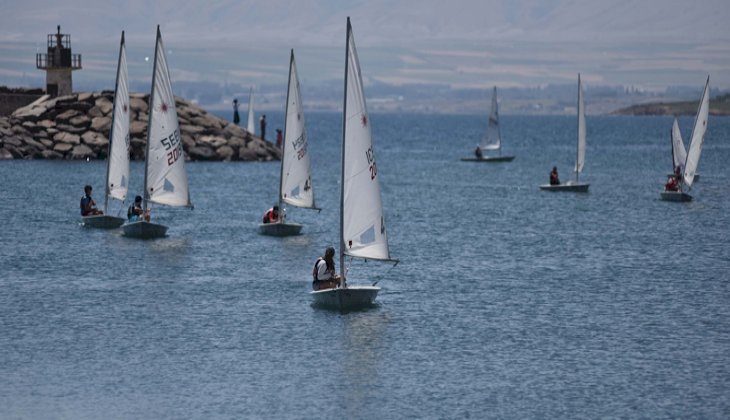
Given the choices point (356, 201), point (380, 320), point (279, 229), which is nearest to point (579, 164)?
point (279, 229)

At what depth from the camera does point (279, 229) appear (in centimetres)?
7006

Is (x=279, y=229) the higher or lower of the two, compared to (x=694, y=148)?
lower

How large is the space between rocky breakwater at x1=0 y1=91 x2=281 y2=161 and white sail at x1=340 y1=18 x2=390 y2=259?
248 feet

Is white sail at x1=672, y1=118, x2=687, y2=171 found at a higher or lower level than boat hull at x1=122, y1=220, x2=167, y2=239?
higher

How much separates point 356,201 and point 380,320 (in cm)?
396

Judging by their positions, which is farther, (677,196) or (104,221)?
(677,196)

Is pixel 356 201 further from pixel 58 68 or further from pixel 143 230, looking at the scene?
pixel 58 68

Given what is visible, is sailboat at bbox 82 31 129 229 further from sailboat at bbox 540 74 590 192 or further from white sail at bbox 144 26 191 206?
sailboat at bbox 540 74 590 192

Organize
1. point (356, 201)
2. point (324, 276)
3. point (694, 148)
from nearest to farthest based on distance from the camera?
point (356, 201) < point (324, 276) < point (694, 148)

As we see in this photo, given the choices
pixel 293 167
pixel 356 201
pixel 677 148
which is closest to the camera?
pixel 356 201

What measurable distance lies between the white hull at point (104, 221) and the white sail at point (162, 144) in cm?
502

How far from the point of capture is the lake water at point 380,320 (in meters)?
37.1

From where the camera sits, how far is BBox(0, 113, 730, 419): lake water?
37.1 meters

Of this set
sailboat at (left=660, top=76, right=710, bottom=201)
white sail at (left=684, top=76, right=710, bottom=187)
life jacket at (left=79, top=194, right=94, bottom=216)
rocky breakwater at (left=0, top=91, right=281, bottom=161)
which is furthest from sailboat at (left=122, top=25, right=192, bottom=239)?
rocky breakwater at (left=0, top=91, right=281, bottom=161)
